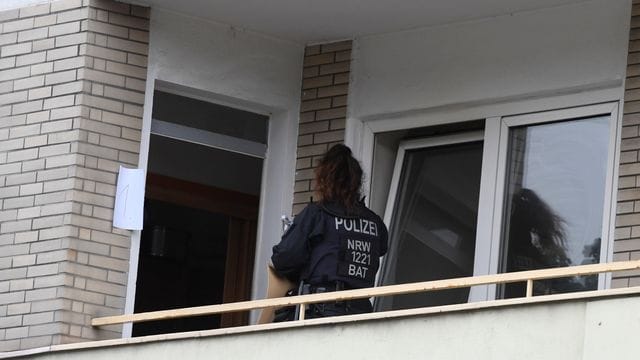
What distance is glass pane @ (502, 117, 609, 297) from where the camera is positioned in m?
12.2

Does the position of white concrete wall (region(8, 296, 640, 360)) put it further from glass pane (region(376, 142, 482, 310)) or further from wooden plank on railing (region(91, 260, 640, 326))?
glass pane (region(376, 142, 482, 310))

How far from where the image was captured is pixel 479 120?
13.0 meters

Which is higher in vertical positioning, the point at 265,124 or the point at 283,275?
the point at 265,124

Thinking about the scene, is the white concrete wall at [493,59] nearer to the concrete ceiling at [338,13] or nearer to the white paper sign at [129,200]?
the concrete ceiling at [338,13]

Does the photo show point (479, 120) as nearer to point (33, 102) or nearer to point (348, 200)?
point (348, 200)

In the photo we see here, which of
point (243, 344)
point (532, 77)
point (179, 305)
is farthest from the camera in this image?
point (179, 305)

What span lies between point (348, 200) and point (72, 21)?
93.5 inches

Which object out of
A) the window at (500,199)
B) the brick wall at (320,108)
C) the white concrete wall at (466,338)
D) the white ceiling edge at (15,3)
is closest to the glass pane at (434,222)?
the window at (500,199)

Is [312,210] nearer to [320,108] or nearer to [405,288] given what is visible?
[405,288]

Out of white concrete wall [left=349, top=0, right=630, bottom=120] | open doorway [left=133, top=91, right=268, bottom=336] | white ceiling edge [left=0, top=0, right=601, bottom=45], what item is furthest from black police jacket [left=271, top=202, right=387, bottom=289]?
open doorway [left=133, top=91, right=268, bottom=336]

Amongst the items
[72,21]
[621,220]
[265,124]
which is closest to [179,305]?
[265,124]

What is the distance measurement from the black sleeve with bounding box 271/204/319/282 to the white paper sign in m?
1.28

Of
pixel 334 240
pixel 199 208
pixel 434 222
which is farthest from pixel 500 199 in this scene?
pixel 199 208

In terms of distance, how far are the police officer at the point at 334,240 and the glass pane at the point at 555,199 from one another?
1228 millimetres
